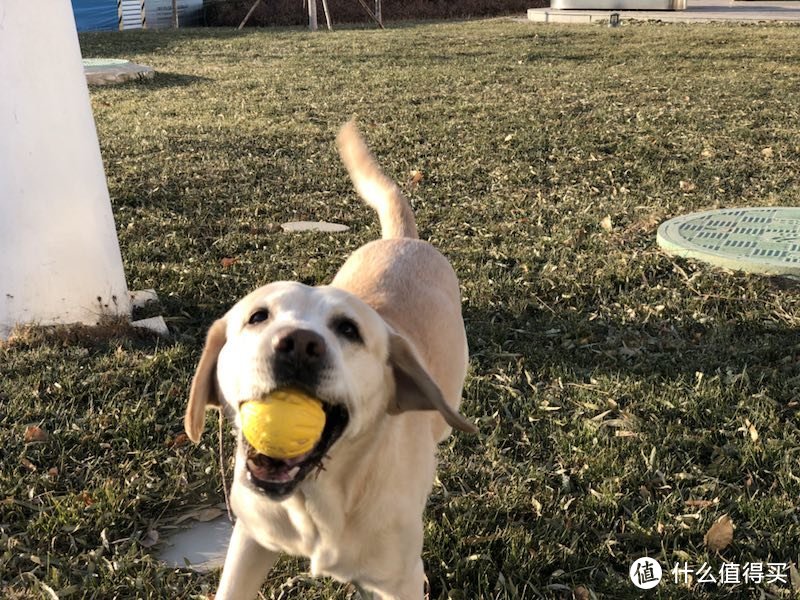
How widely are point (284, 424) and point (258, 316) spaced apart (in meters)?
0.37

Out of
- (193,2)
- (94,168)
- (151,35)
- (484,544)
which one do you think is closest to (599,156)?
(94,168)

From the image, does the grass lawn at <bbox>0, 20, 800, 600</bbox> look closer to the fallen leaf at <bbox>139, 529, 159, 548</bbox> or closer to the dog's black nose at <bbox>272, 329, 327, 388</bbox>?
the fallen leaf at <bbox>139, 529, 159, 548</bbox>

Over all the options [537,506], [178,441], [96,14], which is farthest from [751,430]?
[96,14]

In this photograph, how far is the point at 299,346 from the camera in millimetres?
1901

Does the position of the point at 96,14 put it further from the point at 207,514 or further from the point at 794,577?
the point at 794,577

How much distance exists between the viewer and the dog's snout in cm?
190

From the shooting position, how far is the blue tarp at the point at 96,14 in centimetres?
2244

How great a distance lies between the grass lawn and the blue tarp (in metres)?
15.2

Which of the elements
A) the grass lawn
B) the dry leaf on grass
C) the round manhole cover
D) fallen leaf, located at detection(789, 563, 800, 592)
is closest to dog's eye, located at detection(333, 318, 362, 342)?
the grass lawn

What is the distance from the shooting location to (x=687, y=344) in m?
3.94

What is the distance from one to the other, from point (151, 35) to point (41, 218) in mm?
17529

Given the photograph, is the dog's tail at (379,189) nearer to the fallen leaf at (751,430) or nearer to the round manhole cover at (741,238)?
the fallen leaf at (751,430)

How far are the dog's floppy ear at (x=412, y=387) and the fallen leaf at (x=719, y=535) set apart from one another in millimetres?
1010

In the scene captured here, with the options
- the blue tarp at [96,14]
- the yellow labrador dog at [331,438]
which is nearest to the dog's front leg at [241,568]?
the yellow labrador dog at [331,438]
